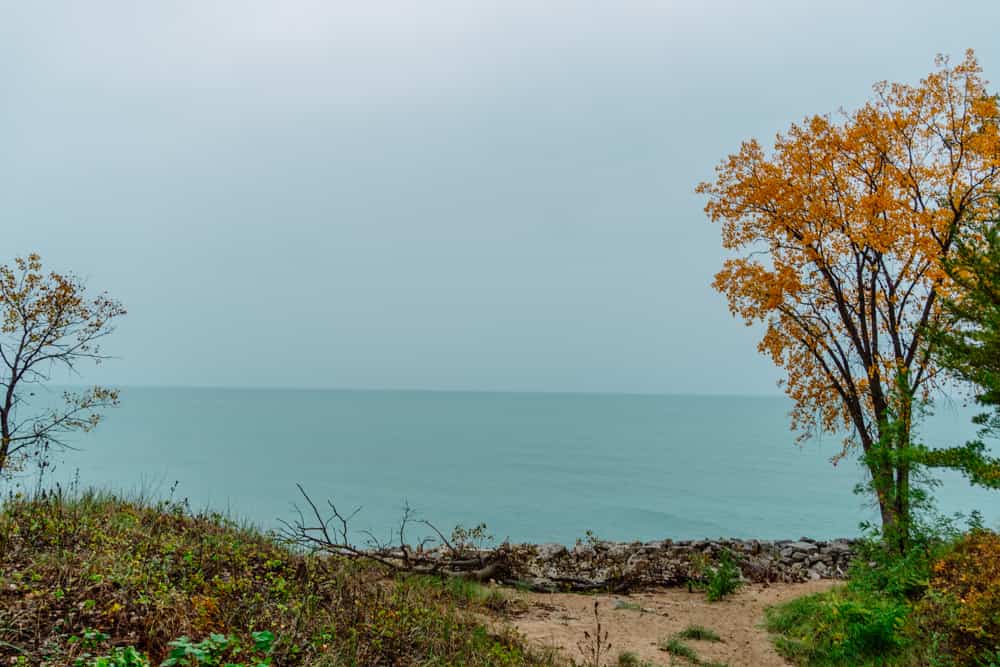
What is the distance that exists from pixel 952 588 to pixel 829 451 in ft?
367

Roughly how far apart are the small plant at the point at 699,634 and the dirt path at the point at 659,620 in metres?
0.13

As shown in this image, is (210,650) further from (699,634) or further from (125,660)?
(699,634)

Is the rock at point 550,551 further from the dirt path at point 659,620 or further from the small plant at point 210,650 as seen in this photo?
the small plant at point 210,650

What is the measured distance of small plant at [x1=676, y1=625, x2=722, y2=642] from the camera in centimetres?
957

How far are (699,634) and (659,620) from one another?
115cm

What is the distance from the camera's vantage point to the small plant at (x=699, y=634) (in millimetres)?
9570

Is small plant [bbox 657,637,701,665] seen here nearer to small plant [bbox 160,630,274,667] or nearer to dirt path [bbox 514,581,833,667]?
dirt path [bbox 514,581,833,667]

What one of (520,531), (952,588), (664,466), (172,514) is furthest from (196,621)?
(664,466)

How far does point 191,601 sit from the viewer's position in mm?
5297

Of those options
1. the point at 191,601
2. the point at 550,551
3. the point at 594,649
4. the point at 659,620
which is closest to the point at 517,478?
the point at 550,551

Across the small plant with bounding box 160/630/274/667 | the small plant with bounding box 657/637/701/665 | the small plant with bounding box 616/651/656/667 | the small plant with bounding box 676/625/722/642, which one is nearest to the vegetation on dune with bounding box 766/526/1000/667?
the small plant with bounding box 676/625/722/642

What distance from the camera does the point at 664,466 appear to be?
6988 centimetres

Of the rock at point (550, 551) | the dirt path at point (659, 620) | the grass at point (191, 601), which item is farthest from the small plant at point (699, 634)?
the rock at point (550, 551)

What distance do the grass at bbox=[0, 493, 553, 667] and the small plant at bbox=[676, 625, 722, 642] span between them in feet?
11.1
